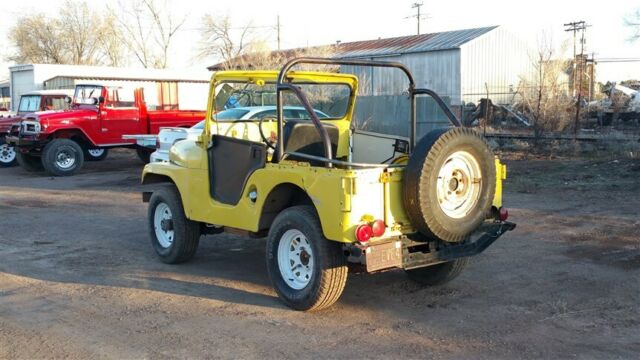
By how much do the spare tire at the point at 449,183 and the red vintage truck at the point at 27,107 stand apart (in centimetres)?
1679

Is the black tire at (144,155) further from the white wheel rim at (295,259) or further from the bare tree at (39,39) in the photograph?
the bare tree at (39,39)

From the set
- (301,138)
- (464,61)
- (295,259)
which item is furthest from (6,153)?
(464,61)

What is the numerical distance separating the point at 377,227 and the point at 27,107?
60.4 ft

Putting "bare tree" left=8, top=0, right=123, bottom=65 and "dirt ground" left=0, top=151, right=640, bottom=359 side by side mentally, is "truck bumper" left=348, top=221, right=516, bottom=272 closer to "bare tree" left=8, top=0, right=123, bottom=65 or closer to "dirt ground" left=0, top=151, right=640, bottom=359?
"dirt ground" left=0, top=151, right=640, bottom=359

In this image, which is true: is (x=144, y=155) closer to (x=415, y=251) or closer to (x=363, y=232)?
(x=415, y=251)

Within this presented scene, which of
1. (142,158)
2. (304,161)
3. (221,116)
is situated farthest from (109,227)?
(142,158)

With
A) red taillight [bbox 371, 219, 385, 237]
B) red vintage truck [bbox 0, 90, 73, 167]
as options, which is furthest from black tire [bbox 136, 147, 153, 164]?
red taillight [bbox 371, 219, 385, 237]

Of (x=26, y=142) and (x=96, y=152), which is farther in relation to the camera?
(x=96, y=152)

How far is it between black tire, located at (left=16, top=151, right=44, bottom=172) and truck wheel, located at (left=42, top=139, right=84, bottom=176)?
1.06 m

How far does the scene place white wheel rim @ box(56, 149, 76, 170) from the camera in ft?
55.9

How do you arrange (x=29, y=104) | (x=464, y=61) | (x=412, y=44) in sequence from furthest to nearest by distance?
(x=412, y=44), (x=464, y=61), (x=29, y=104)

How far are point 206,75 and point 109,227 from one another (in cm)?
2156

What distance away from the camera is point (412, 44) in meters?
38.9

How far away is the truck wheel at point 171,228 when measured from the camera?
688cm
